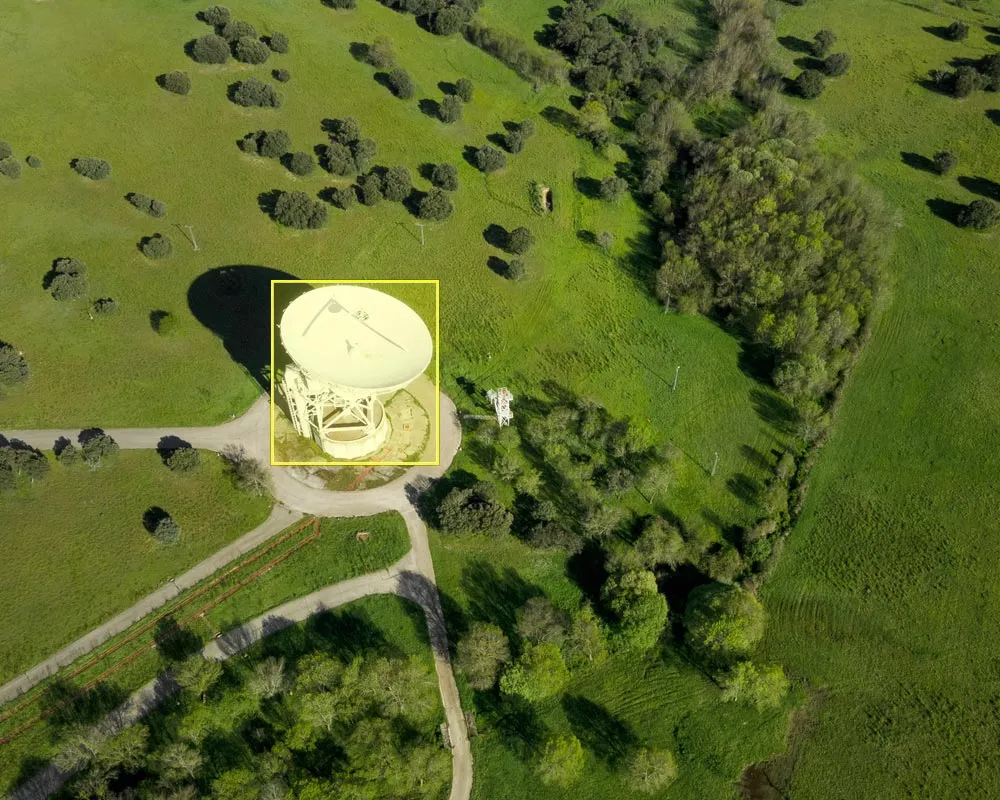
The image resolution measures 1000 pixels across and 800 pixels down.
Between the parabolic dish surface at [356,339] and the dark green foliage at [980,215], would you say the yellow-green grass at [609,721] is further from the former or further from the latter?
the dark green foliage at [980,215]

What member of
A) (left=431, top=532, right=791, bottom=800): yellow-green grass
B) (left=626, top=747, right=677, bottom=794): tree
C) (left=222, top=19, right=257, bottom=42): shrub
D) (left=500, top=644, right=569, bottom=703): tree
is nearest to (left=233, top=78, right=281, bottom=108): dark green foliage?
(left=222, top=19, right=257, bottom=42): shrub

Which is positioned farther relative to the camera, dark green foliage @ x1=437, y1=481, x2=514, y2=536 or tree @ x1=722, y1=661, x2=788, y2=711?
dark green foliage @ x1=437, y1=481, x2=514, y2=536

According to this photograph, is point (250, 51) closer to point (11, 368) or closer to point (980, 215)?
point (11, 368)

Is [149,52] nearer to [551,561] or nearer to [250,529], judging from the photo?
[250,529]

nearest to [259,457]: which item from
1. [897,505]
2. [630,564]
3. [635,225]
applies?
[630,564]

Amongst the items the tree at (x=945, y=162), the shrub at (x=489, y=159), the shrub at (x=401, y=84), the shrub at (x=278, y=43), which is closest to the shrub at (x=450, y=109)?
the shrub at (x=401, y=84)

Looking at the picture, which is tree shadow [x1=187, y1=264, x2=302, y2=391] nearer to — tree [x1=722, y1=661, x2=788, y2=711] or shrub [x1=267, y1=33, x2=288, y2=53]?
shrub [x1=267, y1=33, x2=288, y2=53]

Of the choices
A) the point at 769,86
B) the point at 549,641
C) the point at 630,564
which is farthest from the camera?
the point at 769,86
